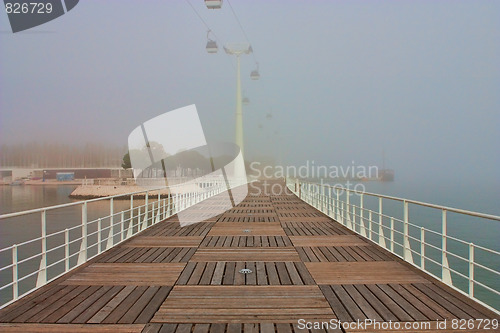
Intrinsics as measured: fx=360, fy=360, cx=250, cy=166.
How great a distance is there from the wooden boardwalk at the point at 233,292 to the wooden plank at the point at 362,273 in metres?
0.01

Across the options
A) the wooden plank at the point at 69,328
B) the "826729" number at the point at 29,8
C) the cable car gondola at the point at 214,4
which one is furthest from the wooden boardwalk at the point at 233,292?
the "826729" number at the point at 29,8

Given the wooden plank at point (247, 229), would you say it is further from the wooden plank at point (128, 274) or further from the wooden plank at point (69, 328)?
the wooden plank at point (69, 328)

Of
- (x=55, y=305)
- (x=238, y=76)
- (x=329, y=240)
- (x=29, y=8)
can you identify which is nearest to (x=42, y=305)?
(x=55, y=305)

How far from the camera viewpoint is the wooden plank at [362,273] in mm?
4223

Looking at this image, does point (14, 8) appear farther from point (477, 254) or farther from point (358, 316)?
point (477, 254)

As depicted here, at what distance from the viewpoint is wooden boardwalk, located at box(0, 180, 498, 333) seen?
3.08 meters

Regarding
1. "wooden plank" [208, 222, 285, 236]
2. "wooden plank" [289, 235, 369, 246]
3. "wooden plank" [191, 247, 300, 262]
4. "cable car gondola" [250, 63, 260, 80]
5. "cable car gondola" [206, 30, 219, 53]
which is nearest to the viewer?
"wooden plank" [191, 247, 300, 262]

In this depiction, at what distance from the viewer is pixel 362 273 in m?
4.52

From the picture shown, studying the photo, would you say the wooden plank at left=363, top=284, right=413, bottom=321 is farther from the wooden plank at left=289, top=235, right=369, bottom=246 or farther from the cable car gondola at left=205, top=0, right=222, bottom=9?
the cable car gondola at left=205, top=0, right=222, bottom=9

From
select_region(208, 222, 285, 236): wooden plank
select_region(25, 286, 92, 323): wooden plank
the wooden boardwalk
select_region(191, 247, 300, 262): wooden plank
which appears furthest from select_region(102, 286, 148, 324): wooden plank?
select_region(208, 222, 285, 236): wooden plank

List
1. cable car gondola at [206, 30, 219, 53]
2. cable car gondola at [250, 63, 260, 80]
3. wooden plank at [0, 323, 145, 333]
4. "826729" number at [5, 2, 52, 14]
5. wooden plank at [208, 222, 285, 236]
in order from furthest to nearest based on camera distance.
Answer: cable car gondola at [250, 63, 260, 80] < cable car gondola at [206, 30, 219, 53] < "826729" number at [5, 2, 52, 14] < wooden plank at [208, 222, 285, 236] < wooden plank at [0, 323, 145, 333]

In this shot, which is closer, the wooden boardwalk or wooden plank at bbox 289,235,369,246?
the wooden boardwalk

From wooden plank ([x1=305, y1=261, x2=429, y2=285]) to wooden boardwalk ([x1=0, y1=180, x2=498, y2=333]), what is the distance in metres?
0.01

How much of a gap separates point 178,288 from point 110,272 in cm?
→ 120
